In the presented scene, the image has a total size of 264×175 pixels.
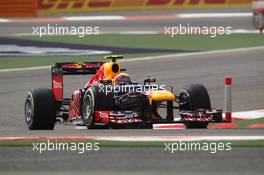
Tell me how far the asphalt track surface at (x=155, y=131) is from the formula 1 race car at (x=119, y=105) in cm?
70

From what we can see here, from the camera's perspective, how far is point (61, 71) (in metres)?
17.1

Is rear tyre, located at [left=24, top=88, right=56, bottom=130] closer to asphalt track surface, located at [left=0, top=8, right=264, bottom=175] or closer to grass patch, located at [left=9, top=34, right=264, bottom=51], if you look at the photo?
asphalt track surface, located at [left=0, top=8, right=264, bottom=175]

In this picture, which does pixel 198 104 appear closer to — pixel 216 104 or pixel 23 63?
pixel 216 104

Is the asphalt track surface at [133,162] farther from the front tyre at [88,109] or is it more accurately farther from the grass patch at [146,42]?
the grass patch at [146,42]

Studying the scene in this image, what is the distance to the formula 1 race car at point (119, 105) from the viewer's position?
15.5 meters

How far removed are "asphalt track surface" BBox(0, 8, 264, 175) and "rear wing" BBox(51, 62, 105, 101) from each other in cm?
79

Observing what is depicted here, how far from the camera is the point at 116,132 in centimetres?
1427

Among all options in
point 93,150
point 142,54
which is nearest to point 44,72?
point 142,54

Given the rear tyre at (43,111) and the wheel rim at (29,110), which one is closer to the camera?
the rear tyre at (43,111)

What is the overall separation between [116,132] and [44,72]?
35.8 ft

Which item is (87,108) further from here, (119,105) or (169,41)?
(169,41)

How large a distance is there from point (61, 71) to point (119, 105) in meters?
1.63

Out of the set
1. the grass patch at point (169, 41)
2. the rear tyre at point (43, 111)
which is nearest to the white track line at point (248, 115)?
the rear tyre at point (43, 111)

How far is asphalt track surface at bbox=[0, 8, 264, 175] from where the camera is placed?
1111 cm
